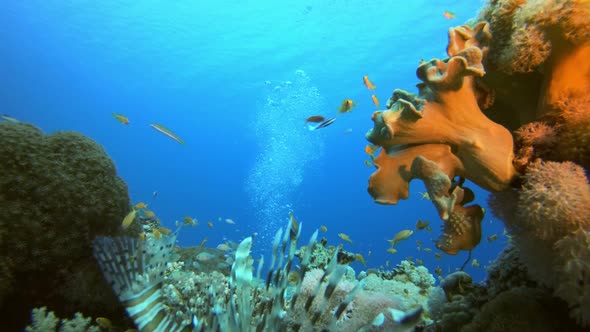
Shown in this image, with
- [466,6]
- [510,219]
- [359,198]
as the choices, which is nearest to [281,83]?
[466,6]

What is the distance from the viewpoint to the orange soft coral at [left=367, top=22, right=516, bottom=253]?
1.69 m

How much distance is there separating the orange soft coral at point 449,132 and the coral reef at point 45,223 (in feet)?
11.7

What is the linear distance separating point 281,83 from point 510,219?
3687cm

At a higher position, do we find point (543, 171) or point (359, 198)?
point (359, 198)

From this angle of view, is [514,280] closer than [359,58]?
Yes

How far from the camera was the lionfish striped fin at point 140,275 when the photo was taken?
1760mm

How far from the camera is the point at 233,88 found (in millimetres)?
43469

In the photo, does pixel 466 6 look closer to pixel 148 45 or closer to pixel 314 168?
pixel 148 45

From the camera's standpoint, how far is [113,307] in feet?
12.3

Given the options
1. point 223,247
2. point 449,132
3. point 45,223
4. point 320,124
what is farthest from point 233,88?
point 449,132

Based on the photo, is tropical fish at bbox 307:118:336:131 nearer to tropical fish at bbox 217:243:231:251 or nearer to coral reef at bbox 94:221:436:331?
coral reef at bbox 94:221:436:331

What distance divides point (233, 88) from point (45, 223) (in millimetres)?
41738

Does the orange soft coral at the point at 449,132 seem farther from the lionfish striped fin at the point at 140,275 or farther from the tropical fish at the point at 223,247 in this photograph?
the tropical fish at the point at 223,247

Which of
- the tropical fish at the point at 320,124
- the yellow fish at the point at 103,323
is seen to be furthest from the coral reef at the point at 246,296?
the tropical fish at the point at 320,124
